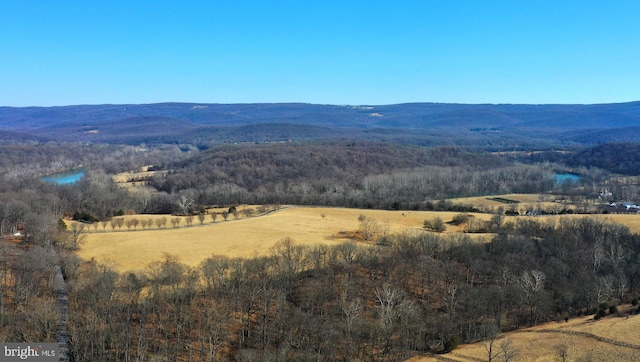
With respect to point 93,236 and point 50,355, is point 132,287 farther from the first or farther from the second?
point 93,236

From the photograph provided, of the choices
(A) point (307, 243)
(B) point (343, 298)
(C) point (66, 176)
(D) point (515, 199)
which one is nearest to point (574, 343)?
(B) point (343, 298)

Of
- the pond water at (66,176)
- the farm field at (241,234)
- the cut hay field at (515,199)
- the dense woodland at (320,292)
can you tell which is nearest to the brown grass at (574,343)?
the dense woodland at (320,292)

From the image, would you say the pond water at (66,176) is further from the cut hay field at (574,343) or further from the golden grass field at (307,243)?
the cut hay field at (574,343)

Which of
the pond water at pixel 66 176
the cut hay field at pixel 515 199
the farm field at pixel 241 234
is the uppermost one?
the farm field at pixel 241 234

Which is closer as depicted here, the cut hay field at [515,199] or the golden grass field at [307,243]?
the golden grass field at [307,243]

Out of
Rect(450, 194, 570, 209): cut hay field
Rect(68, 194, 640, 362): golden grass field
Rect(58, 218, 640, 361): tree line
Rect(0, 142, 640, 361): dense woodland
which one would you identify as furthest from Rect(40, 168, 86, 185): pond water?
Rect(450, 194, 570, 209): cut hay field

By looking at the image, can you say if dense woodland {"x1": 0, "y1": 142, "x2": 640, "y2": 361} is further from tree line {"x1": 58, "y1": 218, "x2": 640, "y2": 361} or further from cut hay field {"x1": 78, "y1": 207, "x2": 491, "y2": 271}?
cut hay field {"x1": 78, "y1": 207, "x2": 491, "y2": 271}

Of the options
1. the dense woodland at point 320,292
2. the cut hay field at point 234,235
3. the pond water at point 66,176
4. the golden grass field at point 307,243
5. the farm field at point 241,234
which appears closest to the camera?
the golden grass field at point 307,243
